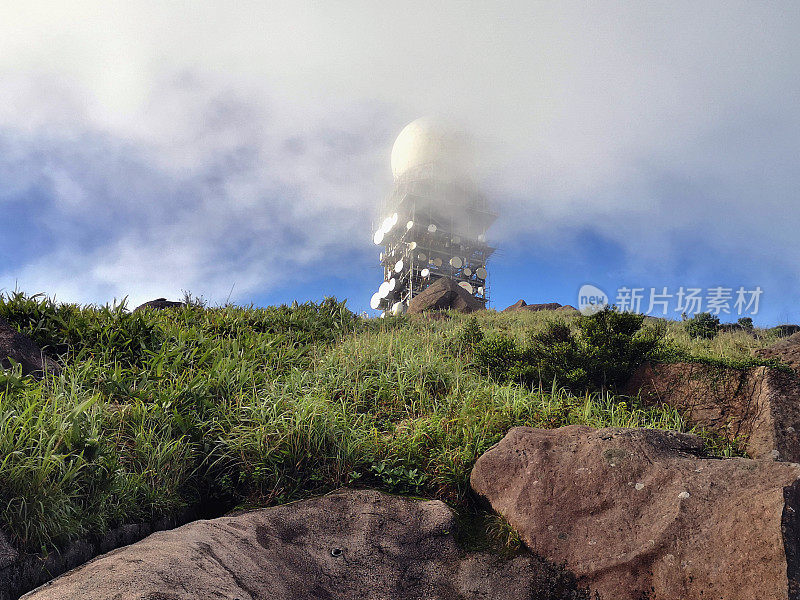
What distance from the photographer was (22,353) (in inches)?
240

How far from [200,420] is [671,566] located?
13.6 ft

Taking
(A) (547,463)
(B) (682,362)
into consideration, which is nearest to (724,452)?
(B) (682,362)

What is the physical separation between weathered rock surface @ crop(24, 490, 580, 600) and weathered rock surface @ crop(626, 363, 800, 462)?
3.95 meters

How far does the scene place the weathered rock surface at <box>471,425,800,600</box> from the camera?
323 centimetres

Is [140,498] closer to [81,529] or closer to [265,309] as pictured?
[81,529]

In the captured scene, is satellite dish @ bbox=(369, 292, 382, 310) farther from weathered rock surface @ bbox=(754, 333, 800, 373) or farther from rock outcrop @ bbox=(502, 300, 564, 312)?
weathered rock surface @ bbox=(754, 333, 800, 373)

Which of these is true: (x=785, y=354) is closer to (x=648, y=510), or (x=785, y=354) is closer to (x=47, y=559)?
(x=648, y=510)

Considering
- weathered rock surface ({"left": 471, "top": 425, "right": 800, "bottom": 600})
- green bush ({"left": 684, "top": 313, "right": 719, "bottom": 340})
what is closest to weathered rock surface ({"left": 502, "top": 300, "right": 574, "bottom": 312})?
green bush ({"left": 684, "top": 313, "right": 719, "bottom": 340})

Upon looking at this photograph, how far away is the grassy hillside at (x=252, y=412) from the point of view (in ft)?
12.4

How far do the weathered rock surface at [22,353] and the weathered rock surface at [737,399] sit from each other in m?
7.56

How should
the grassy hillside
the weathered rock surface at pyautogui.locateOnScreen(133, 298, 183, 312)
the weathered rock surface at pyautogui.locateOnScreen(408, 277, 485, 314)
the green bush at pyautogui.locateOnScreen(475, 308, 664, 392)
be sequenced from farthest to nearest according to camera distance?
the weathered rock surface at pyautogui.locateOnScreen(408, 277, 485, 314)
the weathered rock surface at pyautogui.locateOnScreen(133, 298, 183, 312)
the green bush at pyautogui.locateOnScreen(475, 308, 664, 392)
the grassy hillside

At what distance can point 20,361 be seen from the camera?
234 inches

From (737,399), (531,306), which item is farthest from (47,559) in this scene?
(531,306)

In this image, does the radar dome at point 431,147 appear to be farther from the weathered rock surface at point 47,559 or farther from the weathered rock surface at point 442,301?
the weathered rock surface at point 47,559
